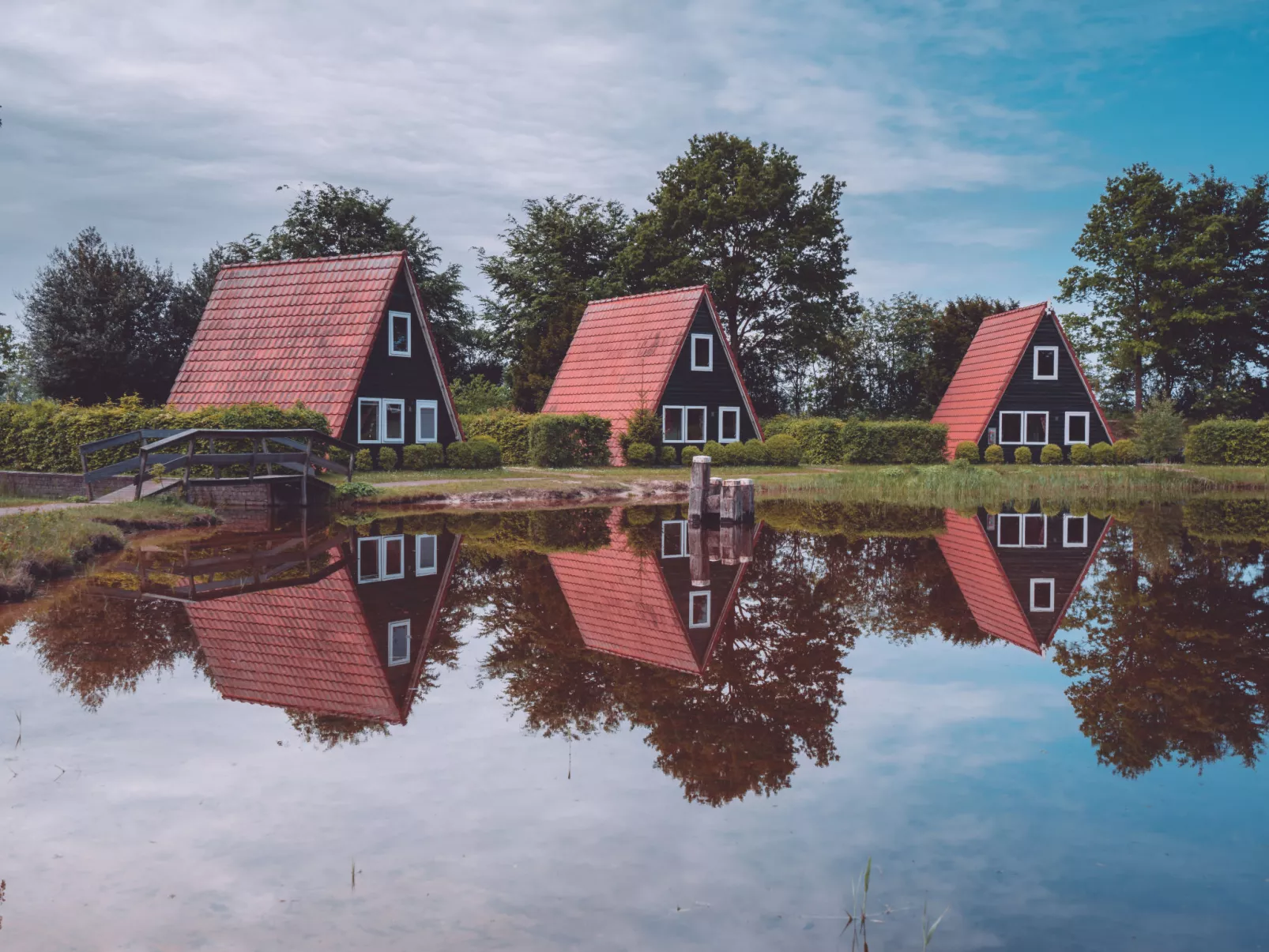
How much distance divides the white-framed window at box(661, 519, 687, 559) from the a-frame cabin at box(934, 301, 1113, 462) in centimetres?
2615

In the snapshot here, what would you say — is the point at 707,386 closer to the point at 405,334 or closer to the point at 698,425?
the point at 698,425

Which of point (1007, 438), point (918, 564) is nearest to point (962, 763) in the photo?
point (918, 564)

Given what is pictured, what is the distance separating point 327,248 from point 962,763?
46.9 metres

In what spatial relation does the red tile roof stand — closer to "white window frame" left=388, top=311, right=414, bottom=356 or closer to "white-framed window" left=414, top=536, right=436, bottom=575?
"white window frame" left=388, top=311, right=414, bottom=356

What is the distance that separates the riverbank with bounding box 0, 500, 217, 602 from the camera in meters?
12.7

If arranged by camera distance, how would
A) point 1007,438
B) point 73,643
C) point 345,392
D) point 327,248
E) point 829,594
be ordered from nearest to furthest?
point 73,643
point 829,594
point 345,392
point 1007,438
point 327,248

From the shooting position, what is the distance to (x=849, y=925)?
4.77m

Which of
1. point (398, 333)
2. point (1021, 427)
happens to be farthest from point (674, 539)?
point (1021, 427)

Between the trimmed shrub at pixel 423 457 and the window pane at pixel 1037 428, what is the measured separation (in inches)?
983

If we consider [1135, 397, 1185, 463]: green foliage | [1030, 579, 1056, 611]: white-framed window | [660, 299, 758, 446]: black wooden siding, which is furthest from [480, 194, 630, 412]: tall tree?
[1030, 579, 1056, 611]: white-framed window

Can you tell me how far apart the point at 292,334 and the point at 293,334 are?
67 millimetres

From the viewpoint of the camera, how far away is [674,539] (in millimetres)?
18625

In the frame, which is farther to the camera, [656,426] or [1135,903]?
[656,426]

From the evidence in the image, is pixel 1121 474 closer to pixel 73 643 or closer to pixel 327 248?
pixel 73 643
